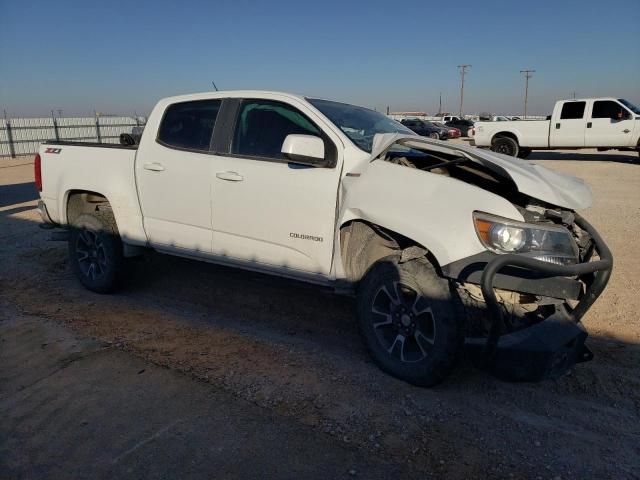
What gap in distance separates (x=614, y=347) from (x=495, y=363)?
1611mm

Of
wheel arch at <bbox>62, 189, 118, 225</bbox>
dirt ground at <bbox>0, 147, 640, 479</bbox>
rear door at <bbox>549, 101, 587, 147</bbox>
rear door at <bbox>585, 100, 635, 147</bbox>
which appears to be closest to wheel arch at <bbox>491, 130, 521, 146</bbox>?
rear door at <bbox>549, 101, 587, 147</bbox>

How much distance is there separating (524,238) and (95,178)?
404 cm

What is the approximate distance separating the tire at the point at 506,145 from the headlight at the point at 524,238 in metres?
17.0

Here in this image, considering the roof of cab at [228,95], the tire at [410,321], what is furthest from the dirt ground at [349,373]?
the roof of cab at [228,95]

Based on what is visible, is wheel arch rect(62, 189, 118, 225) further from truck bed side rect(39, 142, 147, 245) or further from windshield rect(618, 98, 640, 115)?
windshield rect(618, 98, 640, 115)

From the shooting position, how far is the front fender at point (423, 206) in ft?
9.58

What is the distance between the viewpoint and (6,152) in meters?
26.5

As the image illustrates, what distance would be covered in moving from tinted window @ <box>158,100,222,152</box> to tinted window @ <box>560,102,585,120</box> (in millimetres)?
16691

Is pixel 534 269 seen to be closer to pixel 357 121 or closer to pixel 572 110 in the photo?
pixel 357 121

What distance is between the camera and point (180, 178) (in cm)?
442

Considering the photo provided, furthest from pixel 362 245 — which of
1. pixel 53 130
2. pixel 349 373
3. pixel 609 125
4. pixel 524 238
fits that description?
pixel 53 130

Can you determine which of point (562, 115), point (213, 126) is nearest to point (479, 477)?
point (213, 126)

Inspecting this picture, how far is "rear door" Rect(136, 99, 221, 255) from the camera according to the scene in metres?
4.32

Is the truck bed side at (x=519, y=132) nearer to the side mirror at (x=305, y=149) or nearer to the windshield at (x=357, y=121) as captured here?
the windshield at (x=357, y=121)
